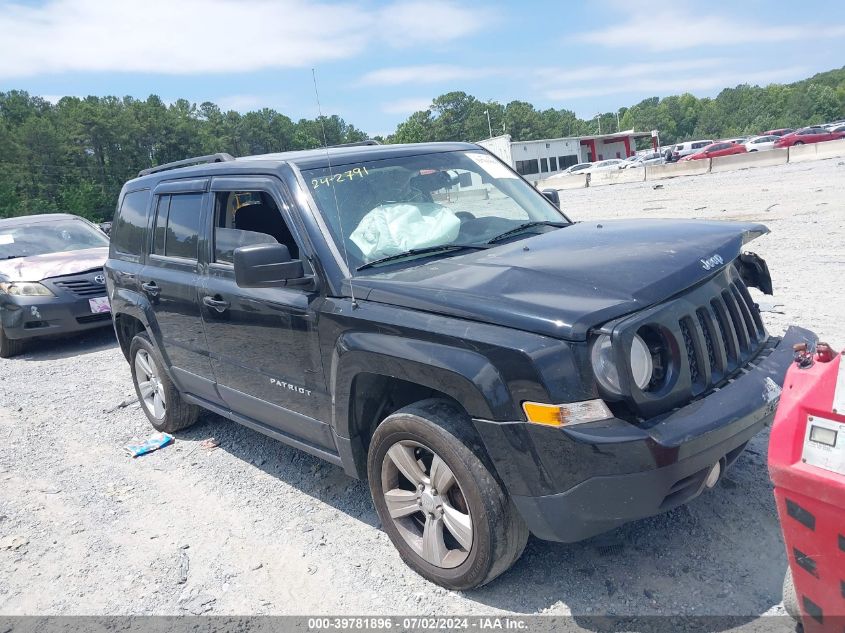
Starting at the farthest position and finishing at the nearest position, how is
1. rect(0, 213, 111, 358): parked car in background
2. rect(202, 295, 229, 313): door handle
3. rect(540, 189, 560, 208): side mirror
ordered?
rect(0, 213, 111, 358): parked car in background → rect(540, 189, 560, 208): side mirror → rect(202, 295, 229, 313): door handle

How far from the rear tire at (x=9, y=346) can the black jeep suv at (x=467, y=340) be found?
609cm

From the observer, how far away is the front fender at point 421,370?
269 cm

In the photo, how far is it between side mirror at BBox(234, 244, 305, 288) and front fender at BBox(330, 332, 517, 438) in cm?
44

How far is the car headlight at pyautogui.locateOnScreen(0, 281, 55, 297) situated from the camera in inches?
360

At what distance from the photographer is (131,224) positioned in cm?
564

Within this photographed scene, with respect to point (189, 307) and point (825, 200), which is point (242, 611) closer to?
point (189, 307)

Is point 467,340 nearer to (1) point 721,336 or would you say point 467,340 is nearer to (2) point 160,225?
(1) point 721,336

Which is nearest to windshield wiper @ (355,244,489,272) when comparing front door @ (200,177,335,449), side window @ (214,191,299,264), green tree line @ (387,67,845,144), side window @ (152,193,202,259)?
front door @ (200,177,335,449)

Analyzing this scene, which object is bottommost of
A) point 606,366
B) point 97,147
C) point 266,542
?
point 266,542

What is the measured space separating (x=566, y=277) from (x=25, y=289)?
854 centimetres

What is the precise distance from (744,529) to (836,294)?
15.0 feet

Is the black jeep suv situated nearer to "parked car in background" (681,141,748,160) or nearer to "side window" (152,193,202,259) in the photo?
"side window" (152,193,202,259)

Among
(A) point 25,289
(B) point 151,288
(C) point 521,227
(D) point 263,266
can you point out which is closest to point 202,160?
(B) point 151,288

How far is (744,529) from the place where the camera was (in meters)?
3.32
